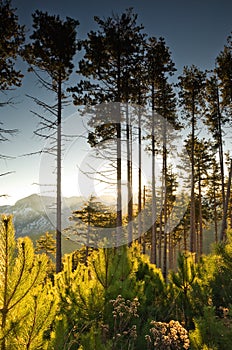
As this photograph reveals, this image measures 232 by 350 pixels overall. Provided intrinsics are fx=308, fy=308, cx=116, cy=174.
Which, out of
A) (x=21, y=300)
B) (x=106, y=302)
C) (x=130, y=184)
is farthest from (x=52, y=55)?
(x=21, y=300)

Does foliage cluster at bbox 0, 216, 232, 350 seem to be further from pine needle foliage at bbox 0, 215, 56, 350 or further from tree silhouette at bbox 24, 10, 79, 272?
tree silhouette at bbox 24, 10, 79, 272

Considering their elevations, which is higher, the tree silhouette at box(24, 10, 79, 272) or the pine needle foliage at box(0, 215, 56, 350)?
the tree silhouette at box(24, 10, 79, 272)

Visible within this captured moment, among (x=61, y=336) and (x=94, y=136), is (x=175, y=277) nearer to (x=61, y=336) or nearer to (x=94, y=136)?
(x=61, y=336)

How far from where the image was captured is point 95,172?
14750 millimetres

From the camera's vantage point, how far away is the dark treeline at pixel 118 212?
1707mm

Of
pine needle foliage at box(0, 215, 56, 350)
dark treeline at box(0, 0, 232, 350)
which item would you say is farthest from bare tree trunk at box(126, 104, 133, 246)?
pine needle foliage at box(0, 215, 56, 350)

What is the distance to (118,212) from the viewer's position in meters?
14.2

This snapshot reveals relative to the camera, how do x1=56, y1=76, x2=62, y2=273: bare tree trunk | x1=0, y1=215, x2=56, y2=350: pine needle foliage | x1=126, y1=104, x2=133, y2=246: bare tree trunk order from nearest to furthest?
x1=0, y1=215, x2=56, y2=350: pine needle foliage, x1=56, y1=76, x2=62, y2=273: bare tree trunk, x1=126, y1=104, x2=133, y2=246: bare tree trunk

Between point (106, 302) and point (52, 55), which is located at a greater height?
point (52, 55)

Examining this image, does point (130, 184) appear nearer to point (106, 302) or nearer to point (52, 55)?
point (52, 55)

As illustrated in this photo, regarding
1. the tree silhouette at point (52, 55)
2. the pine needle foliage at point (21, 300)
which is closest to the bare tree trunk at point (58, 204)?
the tree silhouette at point (52, 55)

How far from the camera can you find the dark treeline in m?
1.71

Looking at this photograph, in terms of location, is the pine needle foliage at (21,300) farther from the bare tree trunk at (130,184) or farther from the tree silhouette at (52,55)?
the bare tree trunk at (130,184)

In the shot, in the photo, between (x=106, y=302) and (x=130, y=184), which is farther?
(x=130, y=184)
